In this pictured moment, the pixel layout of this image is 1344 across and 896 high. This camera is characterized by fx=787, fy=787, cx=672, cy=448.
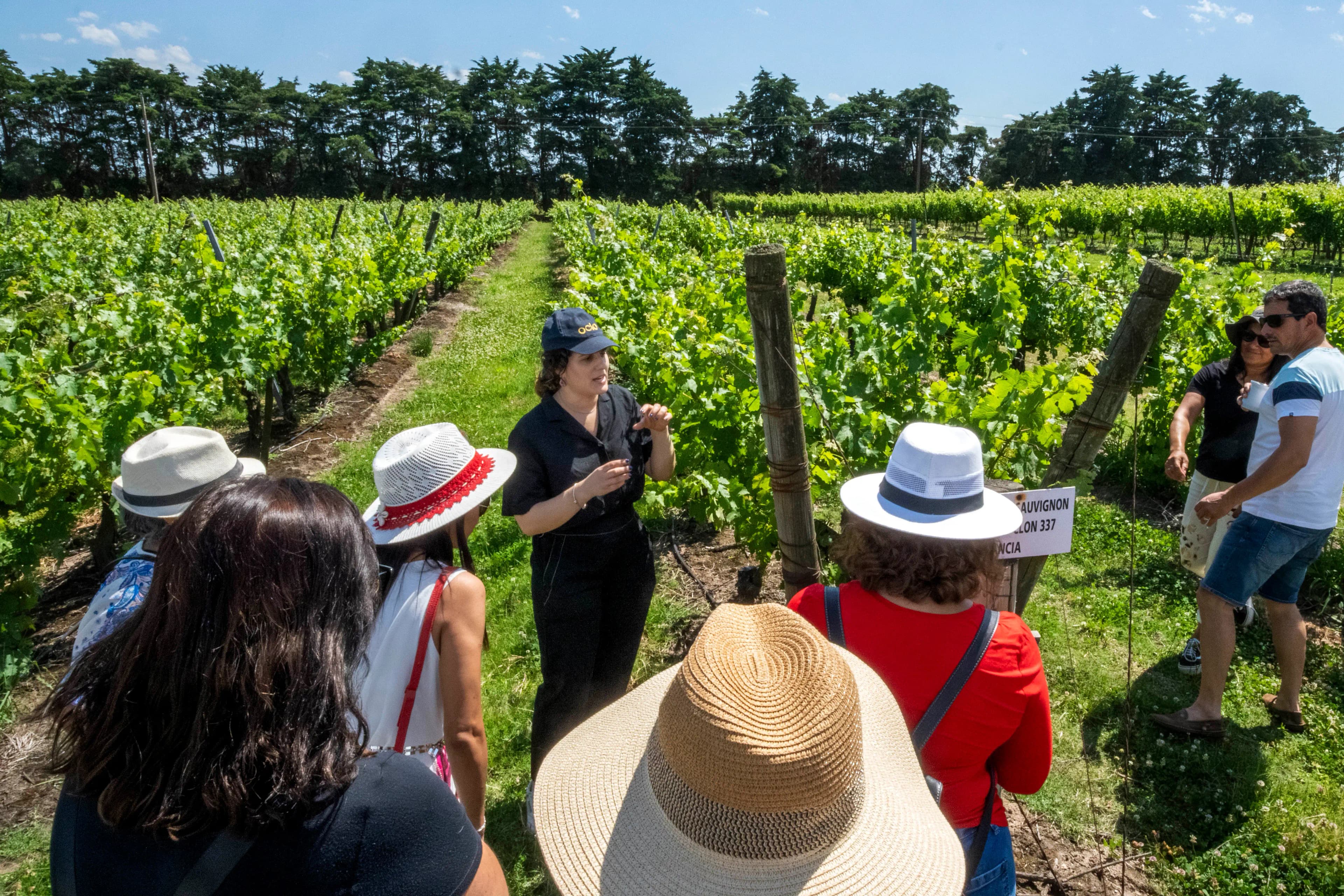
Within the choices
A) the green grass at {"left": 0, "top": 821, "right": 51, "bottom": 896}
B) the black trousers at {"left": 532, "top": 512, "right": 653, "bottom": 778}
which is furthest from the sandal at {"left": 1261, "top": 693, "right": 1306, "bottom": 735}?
the green grass at {"left": 0, "top": 821, "right": 51, "bottom": 896}

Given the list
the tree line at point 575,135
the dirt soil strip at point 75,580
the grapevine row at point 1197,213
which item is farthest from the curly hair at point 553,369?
the tree line at point 575,135

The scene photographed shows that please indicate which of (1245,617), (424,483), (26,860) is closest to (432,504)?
(424,483)

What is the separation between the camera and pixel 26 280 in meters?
7.21

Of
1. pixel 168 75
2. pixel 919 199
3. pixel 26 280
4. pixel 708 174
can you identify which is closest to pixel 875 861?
pixel 26 280

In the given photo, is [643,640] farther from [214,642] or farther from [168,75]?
[168,75]

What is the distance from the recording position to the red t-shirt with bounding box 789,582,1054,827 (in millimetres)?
1484

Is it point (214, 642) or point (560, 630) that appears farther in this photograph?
point (560, 630)

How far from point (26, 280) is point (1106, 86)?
75.4 m

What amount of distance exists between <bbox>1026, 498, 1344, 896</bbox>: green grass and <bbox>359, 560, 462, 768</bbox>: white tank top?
235 centimetres

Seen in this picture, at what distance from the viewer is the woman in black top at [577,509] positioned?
259cm

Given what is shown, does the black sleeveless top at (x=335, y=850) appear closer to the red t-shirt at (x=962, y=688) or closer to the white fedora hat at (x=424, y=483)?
the red t-shirt at (x=962, y=688)

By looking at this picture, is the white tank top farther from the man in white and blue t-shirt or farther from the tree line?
the tree line

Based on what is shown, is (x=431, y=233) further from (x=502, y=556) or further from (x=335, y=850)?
(x=335, y=850)

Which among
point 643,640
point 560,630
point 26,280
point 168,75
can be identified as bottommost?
point 643,640
